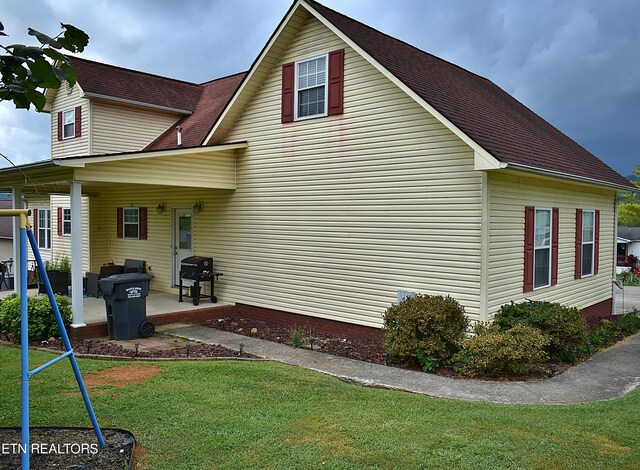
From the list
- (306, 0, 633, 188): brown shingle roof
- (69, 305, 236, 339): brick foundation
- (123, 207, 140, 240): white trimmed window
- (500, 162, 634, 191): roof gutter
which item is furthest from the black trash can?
(500, 162, 634, 191): roof gutter

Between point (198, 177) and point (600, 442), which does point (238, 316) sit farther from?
point (600, 442)

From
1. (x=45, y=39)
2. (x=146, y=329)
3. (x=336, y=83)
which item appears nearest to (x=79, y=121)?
(x=146, y=329)

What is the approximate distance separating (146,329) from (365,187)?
506 cm

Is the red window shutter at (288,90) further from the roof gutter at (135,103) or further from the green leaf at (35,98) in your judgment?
the green leaf at (35,98)

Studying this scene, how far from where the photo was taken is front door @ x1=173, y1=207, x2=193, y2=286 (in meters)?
14.0

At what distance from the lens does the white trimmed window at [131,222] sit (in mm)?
16062

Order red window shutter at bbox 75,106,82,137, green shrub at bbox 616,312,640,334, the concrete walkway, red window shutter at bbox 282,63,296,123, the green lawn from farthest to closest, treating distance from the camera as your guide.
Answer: red window shutter at bbox 75,106,82,137, green shrub at bbox 616,312,640,334, red window shutter at bbox 282,63,296,123, the concrete walkway, the green lawn

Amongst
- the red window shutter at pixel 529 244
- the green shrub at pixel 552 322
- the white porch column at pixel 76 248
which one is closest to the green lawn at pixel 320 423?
the green shrub at pixel 552 322

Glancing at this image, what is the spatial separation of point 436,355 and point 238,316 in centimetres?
577

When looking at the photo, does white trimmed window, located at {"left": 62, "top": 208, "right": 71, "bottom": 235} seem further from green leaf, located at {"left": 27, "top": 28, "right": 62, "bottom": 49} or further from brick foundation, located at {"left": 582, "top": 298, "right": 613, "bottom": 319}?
green leaf, located at {"left": 27, "top": 28, "right": 62, "bottom": 49}

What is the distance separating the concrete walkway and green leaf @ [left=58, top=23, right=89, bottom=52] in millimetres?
5594

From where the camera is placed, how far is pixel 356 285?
408 inches

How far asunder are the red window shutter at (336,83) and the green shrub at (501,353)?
5.30 meters

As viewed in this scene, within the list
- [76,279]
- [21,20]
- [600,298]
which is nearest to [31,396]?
[76,279]
